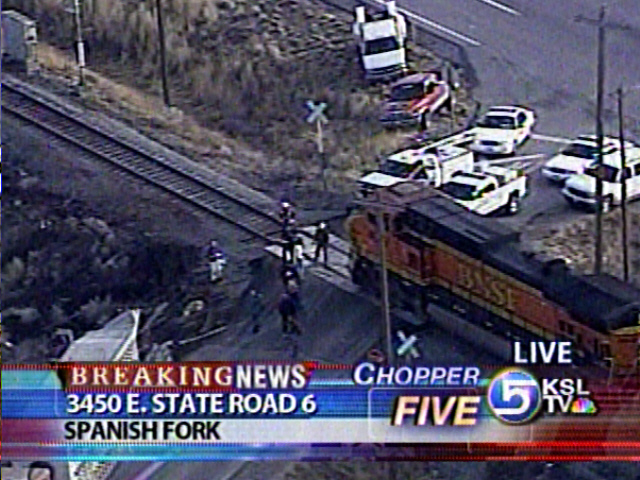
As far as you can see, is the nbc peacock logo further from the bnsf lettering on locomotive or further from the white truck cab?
the white truck cab

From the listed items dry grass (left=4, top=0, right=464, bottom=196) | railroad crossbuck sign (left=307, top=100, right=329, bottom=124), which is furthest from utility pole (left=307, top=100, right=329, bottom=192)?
dry grass (left=4, top=0, right=464, bottom=196)

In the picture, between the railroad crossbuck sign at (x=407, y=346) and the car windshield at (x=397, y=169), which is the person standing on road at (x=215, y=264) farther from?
the car windshield at (x=397, y=169)

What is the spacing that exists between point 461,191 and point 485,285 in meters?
3.15

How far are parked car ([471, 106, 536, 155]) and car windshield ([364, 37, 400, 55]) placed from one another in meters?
2.20

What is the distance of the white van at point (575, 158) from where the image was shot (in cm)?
2694

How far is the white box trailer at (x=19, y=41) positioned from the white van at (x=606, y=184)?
297 inches

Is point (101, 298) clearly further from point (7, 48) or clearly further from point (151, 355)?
point (7, 48)

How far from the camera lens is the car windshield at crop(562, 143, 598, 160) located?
27156 millimetres

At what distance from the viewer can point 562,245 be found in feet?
A: 83.4

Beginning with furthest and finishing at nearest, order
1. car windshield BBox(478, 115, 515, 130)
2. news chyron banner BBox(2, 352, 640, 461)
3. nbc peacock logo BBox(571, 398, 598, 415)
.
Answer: car windshield BBox(478, 115, 515, 130) → nbc peacock logo BBox(571, 398, 598, 415) → news chyron banner BBox(2, 352, 640, 461)

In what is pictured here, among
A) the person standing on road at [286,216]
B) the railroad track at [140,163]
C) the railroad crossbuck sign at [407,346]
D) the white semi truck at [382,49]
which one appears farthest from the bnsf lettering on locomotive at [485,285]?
the white semi truck at [382,49]

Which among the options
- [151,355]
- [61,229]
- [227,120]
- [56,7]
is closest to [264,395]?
[151,355]

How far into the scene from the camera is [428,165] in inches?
1051

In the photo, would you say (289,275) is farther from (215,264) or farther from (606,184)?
(606,184)
